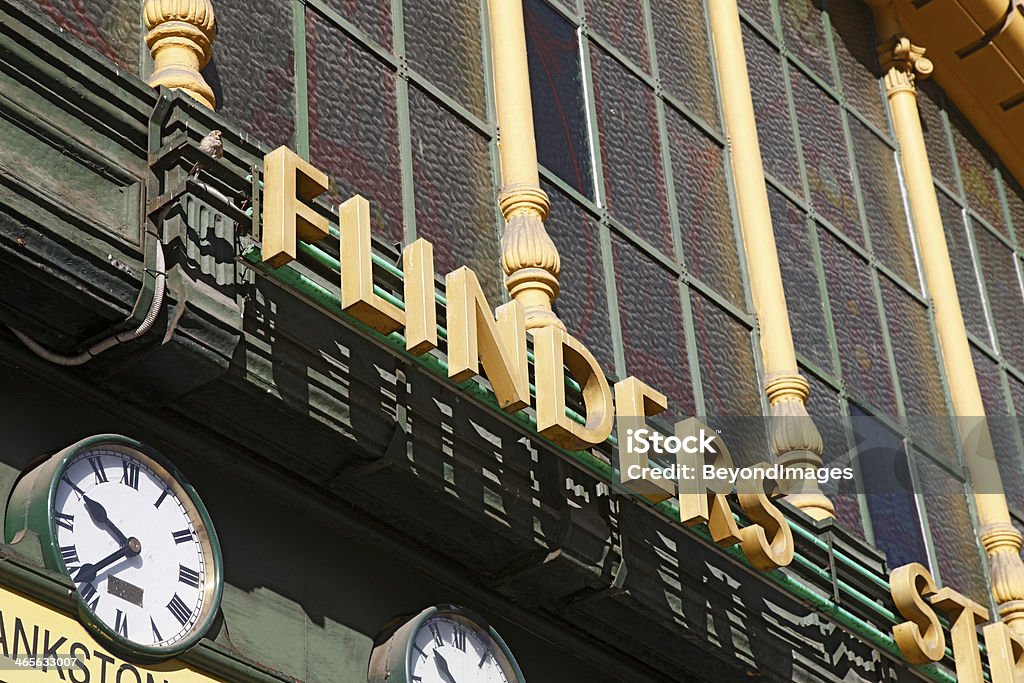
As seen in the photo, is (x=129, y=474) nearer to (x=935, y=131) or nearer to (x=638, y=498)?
(x=638, y=498)

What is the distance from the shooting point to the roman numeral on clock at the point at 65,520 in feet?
26.9

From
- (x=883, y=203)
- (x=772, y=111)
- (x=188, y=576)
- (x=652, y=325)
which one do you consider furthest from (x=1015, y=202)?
(x=188, y=576)

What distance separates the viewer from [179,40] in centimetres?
1000

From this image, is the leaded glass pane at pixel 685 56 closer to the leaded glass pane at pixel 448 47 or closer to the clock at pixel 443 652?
the leaded glass pane at pixel 448 47

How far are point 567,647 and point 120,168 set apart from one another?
149 inches

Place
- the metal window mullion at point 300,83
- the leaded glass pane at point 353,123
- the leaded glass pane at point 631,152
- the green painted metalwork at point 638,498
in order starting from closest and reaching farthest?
the green painted metalwork at point 638,498 < the metal window mullion at point 300,83 < the leaded glass pane at point 353,123 < the leaded glass pane at point 631,152

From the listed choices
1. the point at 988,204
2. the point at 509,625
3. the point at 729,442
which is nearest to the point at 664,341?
the point at 729,442

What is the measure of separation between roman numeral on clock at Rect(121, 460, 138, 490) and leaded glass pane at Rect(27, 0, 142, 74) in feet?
7.19

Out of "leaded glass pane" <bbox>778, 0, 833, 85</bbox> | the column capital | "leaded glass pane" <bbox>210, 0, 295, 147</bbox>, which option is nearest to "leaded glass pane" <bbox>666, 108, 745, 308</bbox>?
"leaded glass pane" <bbox>778, 0, 833, 85</bbox>

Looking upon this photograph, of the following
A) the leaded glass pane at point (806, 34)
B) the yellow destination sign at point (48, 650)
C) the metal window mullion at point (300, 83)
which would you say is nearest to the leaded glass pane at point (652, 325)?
the metal window mullion at point (300, 83)

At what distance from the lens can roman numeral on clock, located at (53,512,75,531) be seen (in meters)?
8.19

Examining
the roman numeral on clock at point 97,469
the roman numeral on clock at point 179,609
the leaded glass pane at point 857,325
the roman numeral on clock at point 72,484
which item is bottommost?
the roman numeral on clock at point 179,609

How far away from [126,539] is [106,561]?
0.53 ft

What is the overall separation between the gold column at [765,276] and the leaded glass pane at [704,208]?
0.15 m
